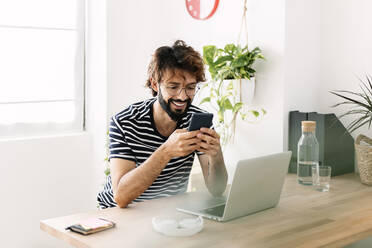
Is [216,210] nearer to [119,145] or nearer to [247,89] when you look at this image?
[119,145]

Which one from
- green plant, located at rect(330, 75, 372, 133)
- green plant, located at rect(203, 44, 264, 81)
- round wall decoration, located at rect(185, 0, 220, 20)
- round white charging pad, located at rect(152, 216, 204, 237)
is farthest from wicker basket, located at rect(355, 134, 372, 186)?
round wall decoration, located at rect(185, 0, 220, 20)

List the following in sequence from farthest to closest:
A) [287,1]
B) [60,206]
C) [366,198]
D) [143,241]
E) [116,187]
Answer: [60,206] → [287,1] → [366,198] → [116,187] → [143,241]

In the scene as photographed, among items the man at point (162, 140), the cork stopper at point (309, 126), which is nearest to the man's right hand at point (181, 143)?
the man at point (162, 140)

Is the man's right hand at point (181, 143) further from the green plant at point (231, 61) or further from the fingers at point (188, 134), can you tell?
the green plant at point (231, 61)

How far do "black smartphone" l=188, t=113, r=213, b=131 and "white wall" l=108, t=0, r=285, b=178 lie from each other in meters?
0.75

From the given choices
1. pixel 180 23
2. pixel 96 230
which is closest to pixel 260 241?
pixel 96 230

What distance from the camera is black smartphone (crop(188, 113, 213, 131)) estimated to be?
6.07 feet

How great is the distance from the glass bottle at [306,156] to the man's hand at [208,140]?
0.50 meters

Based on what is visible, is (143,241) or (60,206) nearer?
(143,241)

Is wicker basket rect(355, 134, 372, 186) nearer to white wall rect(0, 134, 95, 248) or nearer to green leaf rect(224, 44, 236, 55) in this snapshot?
green leaf rect(224, 44, 236, 55)

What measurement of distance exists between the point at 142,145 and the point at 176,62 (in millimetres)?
374

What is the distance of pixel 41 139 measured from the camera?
3.10m

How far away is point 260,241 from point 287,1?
4.59 ft

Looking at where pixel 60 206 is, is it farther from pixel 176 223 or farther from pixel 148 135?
pixel 176 223
